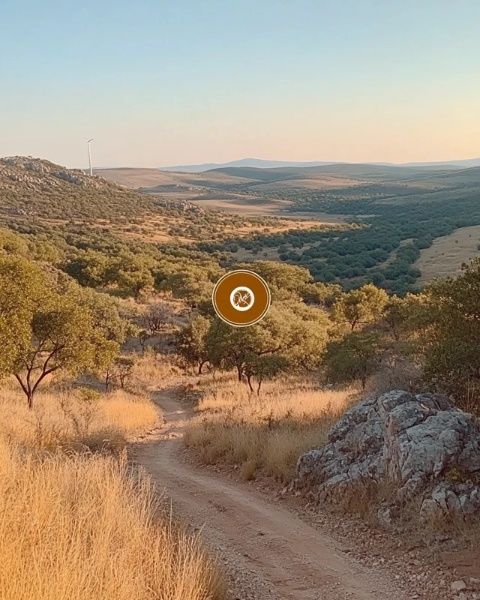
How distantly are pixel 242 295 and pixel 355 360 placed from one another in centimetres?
1063

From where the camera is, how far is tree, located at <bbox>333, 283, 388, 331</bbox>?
124 ft

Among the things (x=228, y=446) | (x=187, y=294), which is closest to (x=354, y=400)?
(x=228, y=446)

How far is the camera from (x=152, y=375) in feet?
94.0

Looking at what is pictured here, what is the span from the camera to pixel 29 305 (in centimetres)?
1617

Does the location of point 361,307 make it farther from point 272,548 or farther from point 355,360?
point 272,548

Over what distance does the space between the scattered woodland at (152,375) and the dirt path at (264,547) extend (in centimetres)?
66

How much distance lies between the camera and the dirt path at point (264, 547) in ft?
19.1

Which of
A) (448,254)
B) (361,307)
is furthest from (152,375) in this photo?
(448,254)

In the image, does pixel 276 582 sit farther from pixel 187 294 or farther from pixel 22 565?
pixel 187 294

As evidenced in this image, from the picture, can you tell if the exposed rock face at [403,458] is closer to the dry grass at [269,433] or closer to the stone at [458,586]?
the dry grass at [269,433]

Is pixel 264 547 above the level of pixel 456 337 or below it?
below

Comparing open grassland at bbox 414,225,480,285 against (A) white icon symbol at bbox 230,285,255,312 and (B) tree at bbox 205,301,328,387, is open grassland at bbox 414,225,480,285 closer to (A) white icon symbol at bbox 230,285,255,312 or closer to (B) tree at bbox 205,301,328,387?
(B) tree at bbox 205,301,328,387

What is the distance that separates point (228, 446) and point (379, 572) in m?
5.76

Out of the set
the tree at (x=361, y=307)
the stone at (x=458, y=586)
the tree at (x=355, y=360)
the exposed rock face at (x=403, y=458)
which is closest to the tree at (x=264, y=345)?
the tree at (x=355, y=360)
